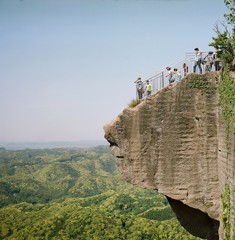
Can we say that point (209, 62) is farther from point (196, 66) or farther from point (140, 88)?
point (140, 88)

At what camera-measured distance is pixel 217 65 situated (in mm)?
11516

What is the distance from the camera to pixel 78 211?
64.4m

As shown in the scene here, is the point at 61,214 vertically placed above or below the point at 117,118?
below

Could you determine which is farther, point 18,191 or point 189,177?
point 18,191

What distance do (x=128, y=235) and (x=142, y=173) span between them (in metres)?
44.6

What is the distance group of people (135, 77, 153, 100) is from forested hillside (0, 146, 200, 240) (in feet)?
137

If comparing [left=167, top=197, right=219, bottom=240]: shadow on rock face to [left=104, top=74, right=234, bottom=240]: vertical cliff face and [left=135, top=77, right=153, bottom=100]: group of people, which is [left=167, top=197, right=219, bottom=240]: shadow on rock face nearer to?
[left=104, top=74, right=234, bottom=240]: vertical cliff face

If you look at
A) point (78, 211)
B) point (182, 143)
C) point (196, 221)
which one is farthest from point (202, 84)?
point (78, 211)

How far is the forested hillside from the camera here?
179ft

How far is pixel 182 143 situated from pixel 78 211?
56491mm

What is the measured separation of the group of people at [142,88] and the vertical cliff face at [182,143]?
3.56 ft

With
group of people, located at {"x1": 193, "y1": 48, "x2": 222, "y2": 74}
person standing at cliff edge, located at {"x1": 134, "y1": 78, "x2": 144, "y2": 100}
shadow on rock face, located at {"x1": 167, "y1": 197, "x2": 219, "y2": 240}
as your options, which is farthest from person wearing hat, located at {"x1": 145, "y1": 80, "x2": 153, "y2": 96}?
shadow on rock face, located at {"x1": 167, "y1": 197, "x2": 219, "y2": 240}

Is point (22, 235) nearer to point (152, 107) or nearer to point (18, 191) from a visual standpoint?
point (152, 107)

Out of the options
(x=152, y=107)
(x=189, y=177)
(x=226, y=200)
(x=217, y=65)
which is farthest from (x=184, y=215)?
(x=217, y=65)
